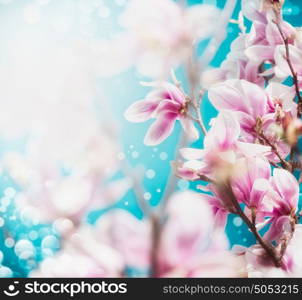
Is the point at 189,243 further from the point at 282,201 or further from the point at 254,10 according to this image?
the point at 254,10

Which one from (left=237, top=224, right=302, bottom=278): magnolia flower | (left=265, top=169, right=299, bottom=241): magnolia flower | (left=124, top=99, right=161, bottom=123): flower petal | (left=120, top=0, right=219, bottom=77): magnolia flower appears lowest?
(left=237, top=224, right=302, bottom=278): magnolia flower

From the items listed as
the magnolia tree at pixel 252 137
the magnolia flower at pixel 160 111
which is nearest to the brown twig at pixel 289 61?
the magnolia tree at pixel 252 137

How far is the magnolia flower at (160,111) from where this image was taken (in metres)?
0.39

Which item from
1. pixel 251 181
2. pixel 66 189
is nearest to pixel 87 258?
pixel 66 189

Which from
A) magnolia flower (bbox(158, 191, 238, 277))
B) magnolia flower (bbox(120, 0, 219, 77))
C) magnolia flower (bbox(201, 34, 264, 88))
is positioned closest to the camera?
magnolia flower (bbox(158, 191, 238, 277))

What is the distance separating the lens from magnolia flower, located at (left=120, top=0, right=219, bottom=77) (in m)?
0.32

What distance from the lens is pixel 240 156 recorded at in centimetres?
36

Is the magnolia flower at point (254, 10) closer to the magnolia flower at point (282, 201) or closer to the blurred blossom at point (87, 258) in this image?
A: the magnolia flower at point (282, 201)

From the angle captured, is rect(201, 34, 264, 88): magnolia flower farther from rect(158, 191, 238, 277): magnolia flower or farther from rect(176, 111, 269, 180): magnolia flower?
rect(158, 191, 238, 277): magnolia flower

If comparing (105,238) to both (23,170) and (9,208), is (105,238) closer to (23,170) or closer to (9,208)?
(23,170)

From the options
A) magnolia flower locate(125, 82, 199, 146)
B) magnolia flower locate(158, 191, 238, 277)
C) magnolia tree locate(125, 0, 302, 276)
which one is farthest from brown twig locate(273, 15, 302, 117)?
magnolia flower locate(158, 191, 238, 277)

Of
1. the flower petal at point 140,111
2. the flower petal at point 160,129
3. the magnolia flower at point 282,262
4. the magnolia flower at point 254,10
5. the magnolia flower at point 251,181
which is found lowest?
the magnolia flower at point 282,262

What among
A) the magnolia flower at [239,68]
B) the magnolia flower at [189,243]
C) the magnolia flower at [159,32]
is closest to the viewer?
the magnolia flower at [189,243]

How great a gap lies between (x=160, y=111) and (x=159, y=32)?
0.30 ft
